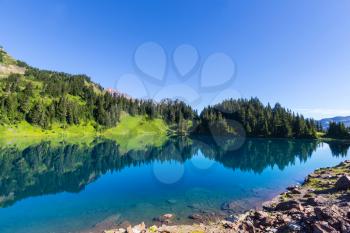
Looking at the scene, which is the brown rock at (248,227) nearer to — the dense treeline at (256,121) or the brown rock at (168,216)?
the brown rock at (168,216)

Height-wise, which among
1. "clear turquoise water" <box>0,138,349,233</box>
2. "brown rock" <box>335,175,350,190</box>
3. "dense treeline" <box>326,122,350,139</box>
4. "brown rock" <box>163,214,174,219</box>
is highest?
"dense treeline" <box>326,122,350,139</box>

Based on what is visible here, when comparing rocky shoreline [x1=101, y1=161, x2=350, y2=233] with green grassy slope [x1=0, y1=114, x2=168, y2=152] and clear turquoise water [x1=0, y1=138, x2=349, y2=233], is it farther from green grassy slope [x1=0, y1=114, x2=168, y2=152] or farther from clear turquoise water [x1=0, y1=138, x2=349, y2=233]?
green grassy slope [x1=0, y1=114, x2=168, y2=152]

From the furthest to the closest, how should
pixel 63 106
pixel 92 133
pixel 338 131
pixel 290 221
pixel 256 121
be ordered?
1. pixel 256 121
2. pixel 92 133
3. pixel 63 106
4. pixel 338 131
5. pixel 290 221

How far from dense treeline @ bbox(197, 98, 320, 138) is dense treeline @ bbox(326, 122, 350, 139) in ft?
27.2

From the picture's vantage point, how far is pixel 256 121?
141250 mm

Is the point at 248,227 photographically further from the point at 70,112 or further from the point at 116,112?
the point at 116,112

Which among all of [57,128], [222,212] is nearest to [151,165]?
[222,212]

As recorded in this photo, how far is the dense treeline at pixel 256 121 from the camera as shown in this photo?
12756 cm

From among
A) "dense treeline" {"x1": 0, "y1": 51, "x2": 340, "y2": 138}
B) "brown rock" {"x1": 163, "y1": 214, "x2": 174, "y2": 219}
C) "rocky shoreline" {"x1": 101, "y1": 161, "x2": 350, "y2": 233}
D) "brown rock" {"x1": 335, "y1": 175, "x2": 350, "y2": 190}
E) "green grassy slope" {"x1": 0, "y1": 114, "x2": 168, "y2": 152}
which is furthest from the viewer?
"dense treeline" {"x1": 0, "y1": 51, "x2": 340, "y2": 138}

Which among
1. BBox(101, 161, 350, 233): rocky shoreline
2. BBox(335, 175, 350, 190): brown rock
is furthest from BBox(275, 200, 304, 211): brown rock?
BBox(335, 175, 350, 190): brown rock

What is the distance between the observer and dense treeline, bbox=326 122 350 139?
4702 inches

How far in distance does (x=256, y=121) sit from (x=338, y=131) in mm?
42333

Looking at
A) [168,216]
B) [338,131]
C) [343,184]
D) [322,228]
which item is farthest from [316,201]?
[338,131]

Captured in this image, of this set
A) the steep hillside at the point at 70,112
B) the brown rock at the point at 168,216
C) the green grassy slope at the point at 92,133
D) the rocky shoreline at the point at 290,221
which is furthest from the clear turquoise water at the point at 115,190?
the steep hillside at the point at 70,112
